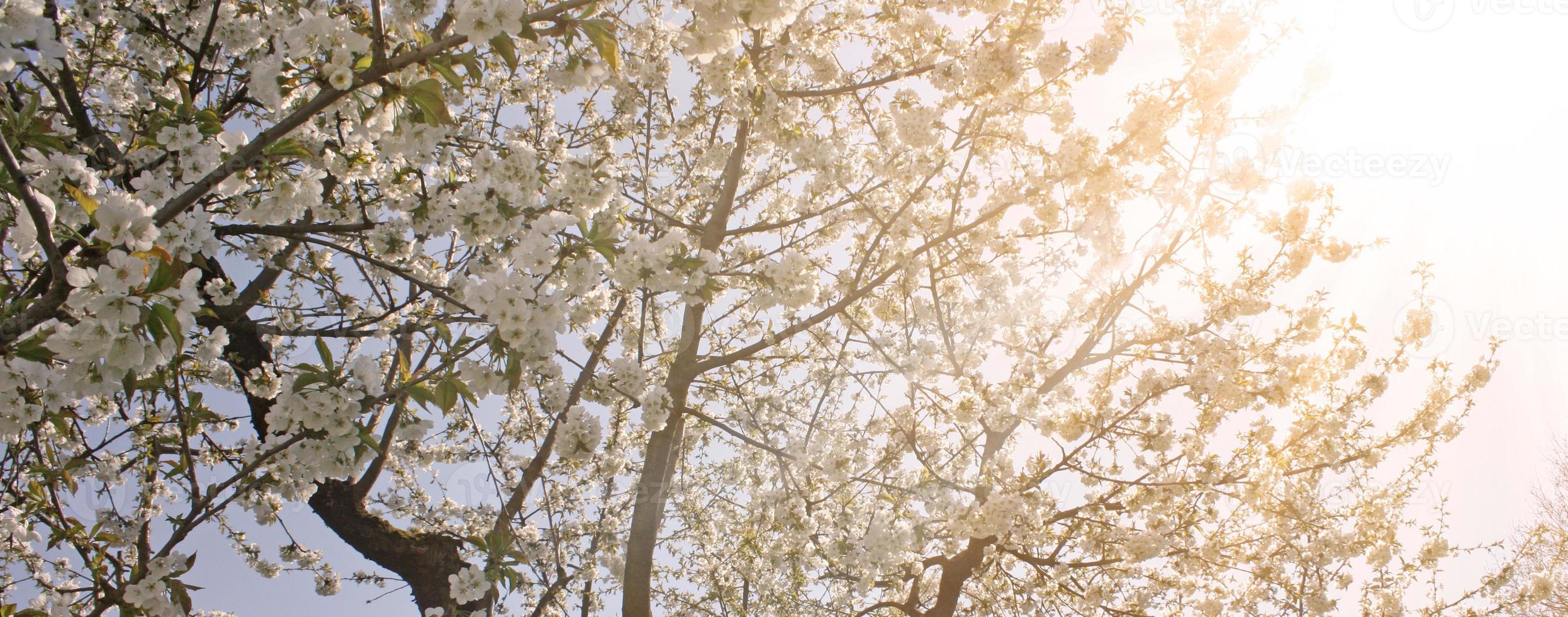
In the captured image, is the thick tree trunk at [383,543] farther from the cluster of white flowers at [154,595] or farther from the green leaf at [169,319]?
the green leaf at [169,319]

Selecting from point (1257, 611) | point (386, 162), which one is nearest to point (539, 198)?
point (386, 162)

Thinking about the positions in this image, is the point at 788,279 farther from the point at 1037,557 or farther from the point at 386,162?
the point at 1037,557

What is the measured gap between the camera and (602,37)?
185 centimetres

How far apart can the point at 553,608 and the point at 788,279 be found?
3707 millimetres

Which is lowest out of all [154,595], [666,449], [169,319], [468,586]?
[169,319]

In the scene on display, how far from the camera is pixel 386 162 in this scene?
9.78ft

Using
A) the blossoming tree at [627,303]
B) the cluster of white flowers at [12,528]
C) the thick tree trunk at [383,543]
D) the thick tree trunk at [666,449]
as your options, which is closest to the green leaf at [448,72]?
the blossoming tree at [627,303]

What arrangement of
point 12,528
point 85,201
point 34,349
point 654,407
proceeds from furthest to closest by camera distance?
1. point 12,528
2. point 654,407
3. point 85,201
4. point 34,349

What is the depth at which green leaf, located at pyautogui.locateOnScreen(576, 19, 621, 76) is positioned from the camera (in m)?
1.83

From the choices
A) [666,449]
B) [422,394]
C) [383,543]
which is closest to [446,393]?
[422,394]

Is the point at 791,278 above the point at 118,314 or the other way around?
above

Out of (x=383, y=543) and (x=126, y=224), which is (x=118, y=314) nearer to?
(x=126, y=224)

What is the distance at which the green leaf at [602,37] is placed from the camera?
1830 mm

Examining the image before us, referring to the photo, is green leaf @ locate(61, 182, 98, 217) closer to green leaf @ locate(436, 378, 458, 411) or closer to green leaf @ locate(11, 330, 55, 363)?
green leaf @ locate(11, 330, 55, 363)
